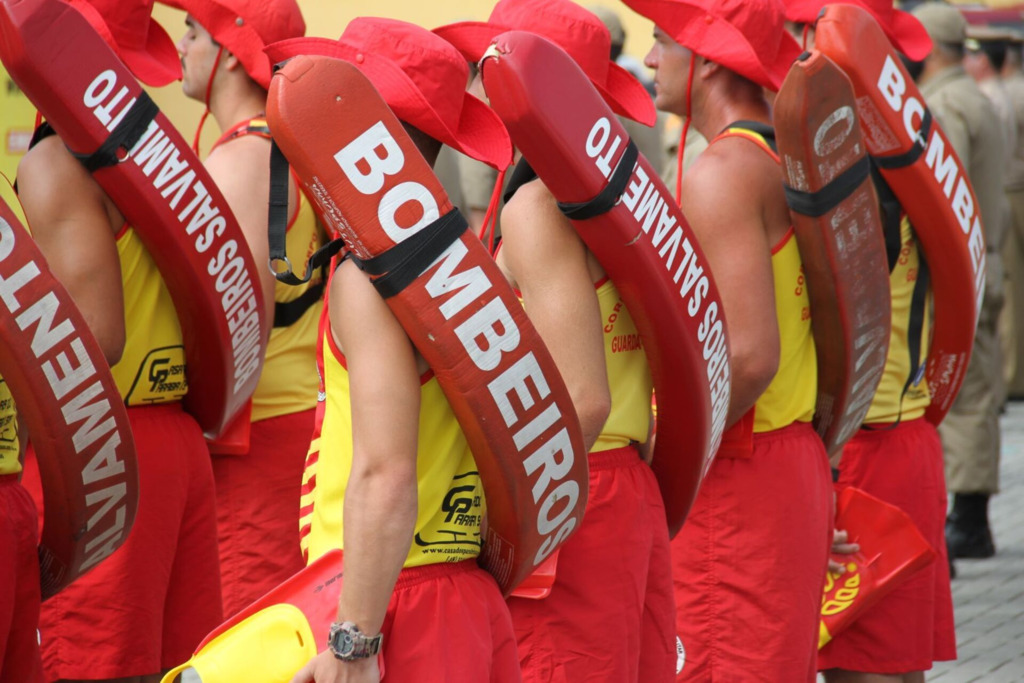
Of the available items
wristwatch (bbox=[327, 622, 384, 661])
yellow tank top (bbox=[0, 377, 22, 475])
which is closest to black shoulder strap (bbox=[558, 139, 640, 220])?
wristwatch (bbox=[327, 622, 384, 661])

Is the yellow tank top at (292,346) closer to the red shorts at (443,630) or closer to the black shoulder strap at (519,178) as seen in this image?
the black shoulder strap at (519,178)

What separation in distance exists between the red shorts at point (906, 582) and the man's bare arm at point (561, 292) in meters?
1.61

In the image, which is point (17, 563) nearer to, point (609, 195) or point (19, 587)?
point (19, 587)

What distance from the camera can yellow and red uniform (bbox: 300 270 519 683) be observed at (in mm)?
2424

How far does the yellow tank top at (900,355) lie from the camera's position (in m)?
4.14

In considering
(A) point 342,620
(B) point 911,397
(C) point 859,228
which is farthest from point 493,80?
(B) point 911,397

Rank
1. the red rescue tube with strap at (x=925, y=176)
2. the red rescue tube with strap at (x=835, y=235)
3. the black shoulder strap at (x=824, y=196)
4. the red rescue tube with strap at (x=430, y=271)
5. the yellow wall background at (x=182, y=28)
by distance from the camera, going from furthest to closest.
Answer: the yellow wall background at (x=182, y=28), the red rescue tube with strap at (x=925, y=176), the black shoulder strap at (x=824, y=196), the red rescue tube with strap at (x=835, y=235), the red rescue tube with strap at (x=430, y=271)

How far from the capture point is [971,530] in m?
6.94

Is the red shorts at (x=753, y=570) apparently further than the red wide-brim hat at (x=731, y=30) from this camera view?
No

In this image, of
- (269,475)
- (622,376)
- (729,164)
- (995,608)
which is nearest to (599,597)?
(622,376)

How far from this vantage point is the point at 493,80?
2.61m

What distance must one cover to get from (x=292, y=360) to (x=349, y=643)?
2.09 m

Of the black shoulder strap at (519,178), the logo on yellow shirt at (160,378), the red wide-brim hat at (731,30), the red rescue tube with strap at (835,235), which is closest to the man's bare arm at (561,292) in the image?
the black shoulder strap at (519,178)

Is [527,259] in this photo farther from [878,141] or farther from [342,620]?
[878,141]
